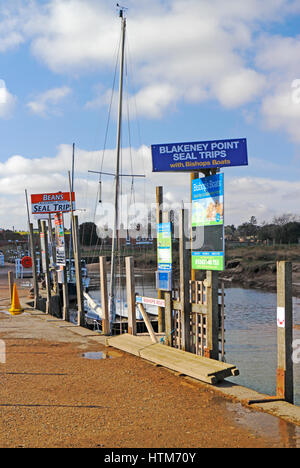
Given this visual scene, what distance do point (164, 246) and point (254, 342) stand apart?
1026 centimetres

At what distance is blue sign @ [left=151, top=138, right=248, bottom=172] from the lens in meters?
8.34

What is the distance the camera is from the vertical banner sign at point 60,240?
1617 cm

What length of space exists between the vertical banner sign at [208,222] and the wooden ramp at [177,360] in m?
1.69

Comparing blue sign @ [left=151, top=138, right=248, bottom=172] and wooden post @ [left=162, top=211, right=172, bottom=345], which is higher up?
blue sign @ [left=151, top=138, right=248, bottom=172]

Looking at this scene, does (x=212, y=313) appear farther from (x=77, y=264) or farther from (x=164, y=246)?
(x=77, y=264)

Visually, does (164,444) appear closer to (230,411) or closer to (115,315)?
(230,411)

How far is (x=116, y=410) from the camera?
6.16 metres

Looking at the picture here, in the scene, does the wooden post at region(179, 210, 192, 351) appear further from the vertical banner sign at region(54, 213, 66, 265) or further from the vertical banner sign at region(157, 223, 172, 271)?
the vertical banner sign at region(54, 213, 66, 265)

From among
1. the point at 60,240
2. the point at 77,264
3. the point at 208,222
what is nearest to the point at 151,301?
the point at 208,222

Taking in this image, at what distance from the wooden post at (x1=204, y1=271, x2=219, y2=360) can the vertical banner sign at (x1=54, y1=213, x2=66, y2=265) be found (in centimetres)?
869

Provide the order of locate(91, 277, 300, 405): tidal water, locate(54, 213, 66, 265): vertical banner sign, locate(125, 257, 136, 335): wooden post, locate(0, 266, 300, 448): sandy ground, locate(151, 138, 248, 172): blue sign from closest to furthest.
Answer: locate(0, 266, 300, 448): sandy ground < locate(151, 138, 248, 172): blue sign < locate(125, 257, 136, 335): wooden post < locate(91, 277, 300, 405): tidal water < locate(54, 213, 66, 265): vertical banner sign

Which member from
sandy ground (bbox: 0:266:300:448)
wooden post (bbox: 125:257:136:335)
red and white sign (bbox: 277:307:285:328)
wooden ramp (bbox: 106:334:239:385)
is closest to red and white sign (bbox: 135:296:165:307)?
wooden post (bbox: 125:257:136:335)

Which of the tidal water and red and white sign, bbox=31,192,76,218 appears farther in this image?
red and white sign, bbox=31,192,76,218

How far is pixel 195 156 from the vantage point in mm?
8609
